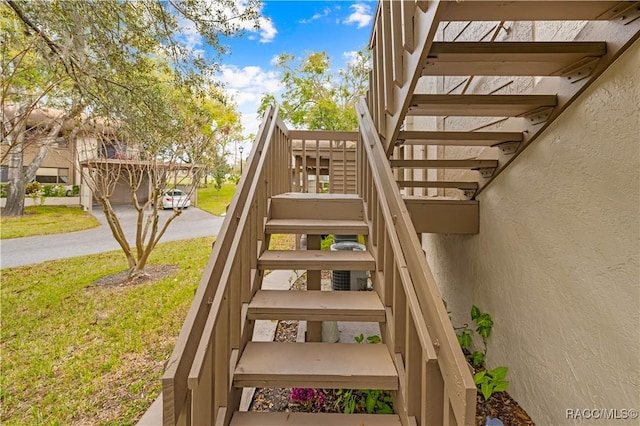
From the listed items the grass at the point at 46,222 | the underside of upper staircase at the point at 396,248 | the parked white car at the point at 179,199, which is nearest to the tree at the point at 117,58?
the parked white car at the point at 179,199

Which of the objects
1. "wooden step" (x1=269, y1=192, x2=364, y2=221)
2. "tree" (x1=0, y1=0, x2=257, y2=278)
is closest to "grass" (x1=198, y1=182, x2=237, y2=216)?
"tree" (x1=0, y1=0, x2=257, y2=278)

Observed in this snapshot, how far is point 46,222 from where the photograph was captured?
1052cm

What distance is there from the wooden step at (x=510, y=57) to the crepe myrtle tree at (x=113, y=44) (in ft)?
9.36

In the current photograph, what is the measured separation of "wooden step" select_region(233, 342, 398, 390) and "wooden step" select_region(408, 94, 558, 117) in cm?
146

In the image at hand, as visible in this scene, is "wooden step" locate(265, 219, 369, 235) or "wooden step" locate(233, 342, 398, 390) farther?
"wooden step" locate(265, 219, 369, 235)

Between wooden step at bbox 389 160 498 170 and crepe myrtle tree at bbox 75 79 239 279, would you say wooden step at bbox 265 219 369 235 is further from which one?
crepe myrtle tree at bbox 75 79 239 279

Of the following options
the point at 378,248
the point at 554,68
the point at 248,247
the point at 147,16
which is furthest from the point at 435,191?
the point at 147,16

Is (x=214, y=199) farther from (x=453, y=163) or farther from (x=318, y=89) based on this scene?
(x=453, y=163)

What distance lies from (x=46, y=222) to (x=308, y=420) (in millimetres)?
13207

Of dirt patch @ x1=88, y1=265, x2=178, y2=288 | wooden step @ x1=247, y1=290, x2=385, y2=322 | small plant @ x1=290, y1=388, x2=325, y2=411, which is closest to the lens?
wooden step @ x1=247, y1=290, x2=385, y2=322

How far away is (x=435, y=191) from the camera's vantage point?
3.86m

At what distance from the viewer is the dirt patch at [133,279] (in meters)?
4.92

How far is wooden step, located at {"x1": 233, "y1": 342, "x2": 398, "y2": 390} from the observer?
149 cm

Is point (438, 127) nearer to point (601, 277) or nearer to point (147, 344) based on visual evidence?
point (601, 277)
